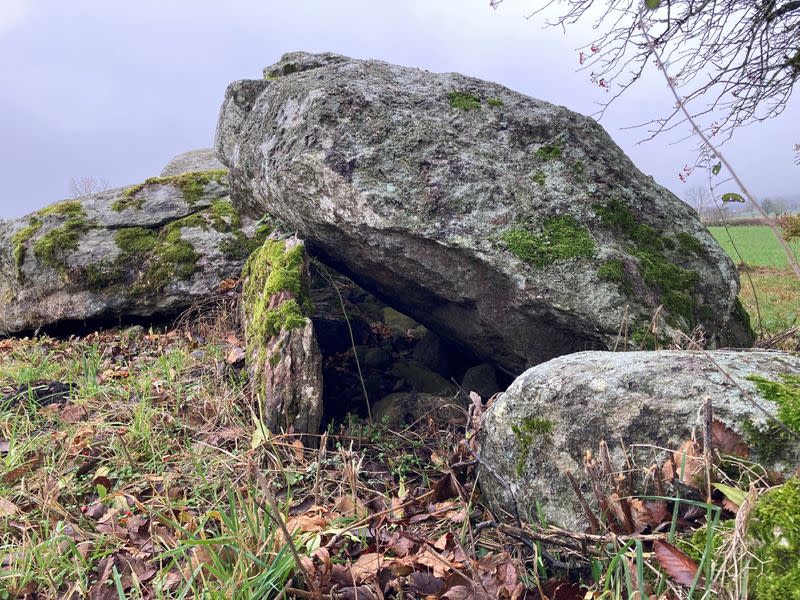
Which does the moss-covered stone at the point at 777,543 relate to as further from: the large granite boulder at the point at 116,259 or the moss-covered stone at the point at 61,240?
the moss-covered stone at the point at 61,240

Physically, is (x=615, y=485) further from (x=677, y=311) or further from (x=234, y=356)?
(x=234, y=356)

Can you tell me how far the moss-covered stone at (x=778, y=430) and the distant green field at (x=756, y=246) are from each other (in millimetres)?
2903

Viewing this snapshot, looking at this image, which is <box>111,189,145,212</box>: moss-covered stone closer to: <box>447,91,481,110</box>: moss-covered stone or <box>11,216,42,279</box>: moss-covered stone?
<box>11,216,42,279</box>: moss-covered stone

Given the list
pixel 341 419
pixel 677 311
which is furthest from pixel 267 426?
pixel 677 311

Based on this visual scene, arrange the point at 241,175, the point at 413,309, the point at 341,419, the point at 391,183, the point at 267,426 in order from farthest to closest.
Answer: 1. the point at 241,175
2. the point at 413,309
3. the point at 341,419
4. the point at 391,183
5. the point at 267,426

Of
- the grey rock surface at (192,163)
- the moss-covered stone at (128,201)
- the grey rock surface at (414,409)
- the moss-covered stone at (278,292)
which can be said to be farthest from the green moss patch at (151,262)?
the grey rock surface at (192,163)

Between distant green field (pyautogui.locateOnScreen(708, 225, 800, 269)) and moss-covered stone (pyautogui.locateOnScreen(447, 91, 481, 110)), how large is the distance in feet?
8.87

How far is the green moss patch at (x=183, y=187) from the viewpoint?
717 centimetres

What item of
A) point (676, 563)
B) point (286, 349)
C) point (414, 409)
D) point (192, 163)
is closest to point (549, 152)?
point (414, 409)

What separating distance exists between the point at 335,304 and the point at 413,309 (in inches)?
38.5

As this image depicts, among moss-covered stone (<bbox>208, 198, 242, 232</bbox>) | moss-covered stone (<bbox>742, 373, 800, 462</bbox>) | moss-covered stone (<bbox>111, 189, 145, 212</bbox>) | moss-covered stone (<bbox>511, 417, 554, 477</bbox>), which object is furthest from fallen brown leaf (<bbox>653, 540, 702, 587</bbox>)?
moss-covered stone (<bbox>111, 189, 145, 212</bbox>)

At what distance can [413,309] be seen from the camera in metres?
4.51

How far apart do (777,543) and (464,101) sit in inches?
147

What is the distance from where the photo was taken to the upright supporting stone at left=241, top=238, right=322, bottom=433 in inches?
138
